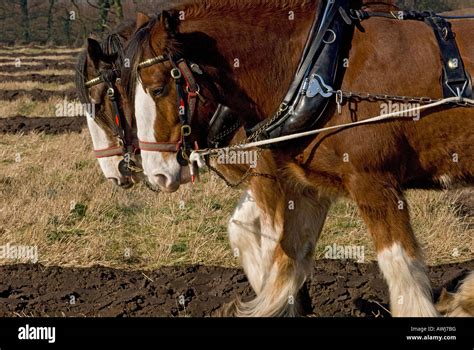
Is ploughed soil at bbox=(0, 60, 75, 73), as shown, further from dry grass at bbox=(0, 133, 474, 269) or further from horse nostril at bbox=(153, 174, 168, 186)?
horse nostril at bbox=(153, 174, 168, 186)

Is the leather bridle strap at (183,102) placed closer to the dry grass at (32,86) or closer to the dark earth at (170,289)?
the dark earth at (170,289)

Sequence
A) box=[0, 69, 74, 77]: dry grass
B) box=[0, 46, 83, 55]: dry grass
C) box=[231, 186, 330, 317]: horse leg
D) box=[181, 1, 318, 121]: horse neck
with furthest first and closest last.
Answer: box=[0, 46, 83, 55]: dry grass
box=[0, 69, 74, 77]: dry grass
box=[231, 186, 330, 317]: horse leg
box=[181, 1, 318, 121]: horse neck

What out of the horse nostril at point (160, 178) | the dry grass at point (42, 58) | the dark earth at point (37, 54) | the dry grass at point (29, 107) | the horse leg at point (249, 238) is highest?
the dark earth at point (37, 54)

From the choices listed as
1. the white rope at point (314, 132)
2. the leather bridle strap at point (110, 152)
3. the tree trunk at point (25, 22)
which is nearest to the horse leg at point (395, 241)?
the white rope at point (314, 132)

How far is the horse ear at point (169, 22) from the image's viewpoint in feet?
13.7

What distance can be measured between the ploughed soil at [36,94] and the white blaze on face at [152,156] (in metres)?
12.6

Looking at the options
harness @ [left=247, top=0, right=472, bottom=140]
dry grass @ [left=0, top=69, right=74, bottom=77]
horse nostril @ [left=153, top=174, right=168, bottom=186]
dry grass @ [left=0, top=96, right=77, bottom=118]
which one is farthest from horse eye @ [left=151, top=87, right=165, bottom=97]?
dry grass @ [left=0, top=69, right=74, bottom=77]

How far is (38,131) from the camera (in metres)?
12.2

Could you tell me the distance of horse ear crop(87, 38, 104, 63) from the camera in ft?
19.1

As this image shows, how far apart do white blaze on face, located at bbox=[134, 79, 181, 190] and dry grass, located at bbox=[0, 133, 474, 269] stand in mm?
1847

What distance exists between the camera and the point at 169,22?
4.20m

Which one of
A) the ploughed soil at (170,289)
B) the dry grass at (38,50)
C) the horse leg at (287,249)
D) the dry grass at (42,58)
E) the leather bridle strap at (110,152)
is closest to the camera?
the horse leg at (287,249)
